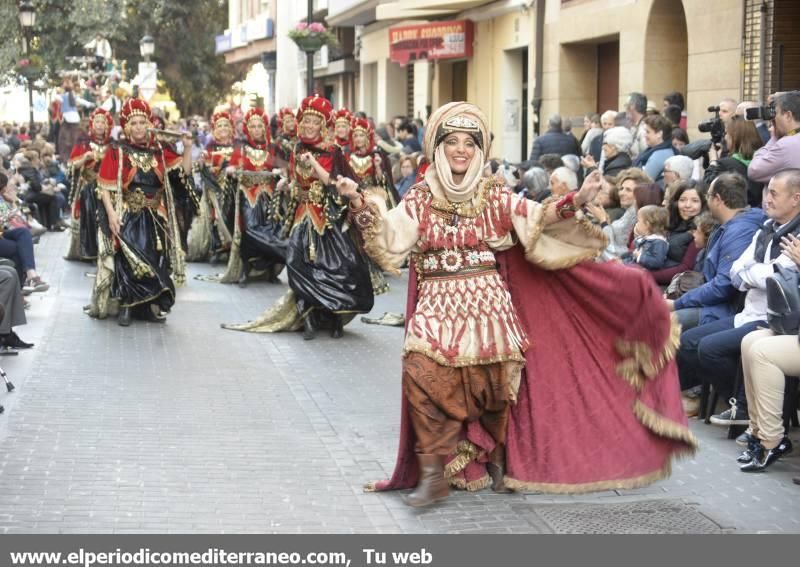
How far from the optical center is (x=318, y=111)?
12.6 m

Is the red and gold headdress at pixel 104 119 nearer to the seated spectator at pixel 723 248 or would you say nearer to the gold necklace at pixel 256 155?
the gold necklace at pixel 256 155

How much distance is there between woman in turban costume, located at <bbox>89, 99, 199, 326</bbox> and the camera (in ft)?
42.7

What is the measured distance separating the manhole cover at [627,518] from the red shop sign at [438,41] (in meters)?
24.0

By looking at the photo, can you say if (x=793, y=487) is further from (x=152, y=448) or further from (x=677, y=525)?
(x=152, y=448)

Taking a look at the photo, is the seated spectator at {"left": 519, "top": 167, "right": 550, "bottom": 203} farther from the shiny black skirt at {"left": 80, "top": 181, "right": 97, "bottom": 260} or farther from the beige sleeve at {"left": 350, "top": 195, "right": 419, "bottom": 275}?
the beige sleeve at {"left": 350, "top": 195, "right": 419, "bottom": 275}

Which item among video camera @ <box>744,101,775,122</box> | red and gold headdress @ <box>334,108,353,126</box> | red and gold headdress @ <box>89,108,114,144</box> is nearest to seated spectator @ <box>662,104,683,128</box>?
red and gold headdress @ <box>334,108,353,126</box>

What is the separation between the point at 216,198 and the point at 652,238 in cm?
976

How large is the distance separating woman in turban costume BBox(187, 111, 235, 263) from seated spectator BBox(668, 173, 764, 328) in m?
9.82

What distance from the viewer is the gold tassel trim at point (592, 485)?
23.0 feet

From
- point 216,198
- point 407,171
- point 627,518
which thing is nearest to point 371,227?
point 627,518

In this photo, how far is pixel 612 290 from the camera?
7.11 m

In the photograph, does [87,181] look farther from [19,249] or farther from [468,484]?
[468,484]

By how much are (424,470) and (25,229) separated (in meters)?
8.36

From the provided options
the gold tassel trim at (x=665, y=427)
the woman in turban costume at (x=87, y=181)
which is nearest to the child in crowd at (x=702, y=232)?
the gold tassel trim at (x=665, y=427)
